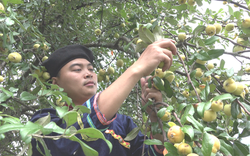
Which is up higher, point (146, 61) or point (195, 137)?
point (146, 61)

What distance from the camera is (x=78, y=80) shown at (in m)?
1.87

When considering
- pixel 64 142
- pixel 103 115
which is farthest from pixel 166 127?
pixel 64 142

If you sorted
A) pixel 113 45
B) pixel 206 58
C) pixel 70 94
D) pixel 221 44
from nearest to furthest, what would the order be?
pixel 206 58 < pixel 70 94 < pixel 113 45 < pixel 221 44

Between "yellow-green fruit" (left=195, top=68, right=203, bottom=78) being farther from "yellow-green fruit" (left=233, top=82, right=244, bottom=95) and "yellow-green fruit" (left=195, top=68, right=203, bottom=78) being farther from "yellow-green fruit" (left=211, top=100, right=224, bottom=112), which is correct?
"yellow-green fruit" (left=211, top=100, right=224, bottom=112)

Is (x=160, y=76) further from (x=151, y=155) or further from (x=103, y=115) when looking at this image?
(x=151, y=155)

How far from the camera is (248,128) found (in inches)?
40.6

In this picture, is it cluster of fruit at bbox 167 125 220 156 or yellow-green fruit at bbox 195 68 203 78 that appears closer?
cluster of fruit at bbox 167 125 220 156

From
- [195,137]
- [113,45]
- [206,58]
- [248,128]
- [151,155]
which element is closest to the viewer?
[195,137]

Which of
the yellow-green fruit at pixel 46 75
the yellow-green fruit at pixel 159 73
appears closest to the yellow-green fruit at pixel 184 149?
the yellow-green fruit at pixel 159 73

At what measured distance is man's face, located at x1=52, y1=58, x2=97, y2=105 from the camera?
72.3 inches

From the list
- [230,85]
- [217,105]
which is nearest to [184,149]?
[217,105]

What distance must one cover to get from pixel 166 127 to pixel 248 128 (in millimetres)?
386

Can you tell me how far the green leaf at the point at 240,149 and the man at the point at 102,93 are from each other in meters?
0.55

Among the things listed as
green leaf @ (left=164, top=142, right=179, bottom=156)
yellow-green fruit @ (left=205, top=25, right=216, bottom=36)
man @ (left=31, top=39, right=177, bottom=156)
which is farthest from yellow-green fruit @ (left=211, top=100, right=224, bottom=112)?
yellow-green fruit @ (left=205, top=25, right=216, bottom=36)
